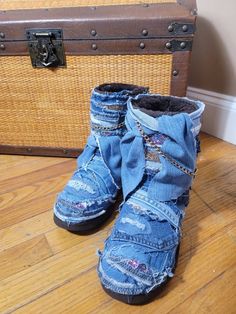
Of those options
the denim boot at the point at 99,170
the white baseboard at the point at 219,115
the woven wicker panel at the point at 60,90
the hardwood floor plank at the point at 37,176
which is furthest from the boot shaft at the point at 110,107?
the white baseboard at the point at 219,115

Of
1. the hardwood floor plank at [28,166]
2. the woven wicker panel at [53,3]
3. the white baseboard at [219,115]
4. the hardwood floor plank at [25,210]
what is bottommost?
the hardwood floor plank at [28,166]

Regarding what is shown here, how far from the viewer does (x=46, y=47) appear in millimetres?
684

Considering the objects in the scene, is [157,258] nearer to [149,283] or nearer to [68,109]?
[149,283]

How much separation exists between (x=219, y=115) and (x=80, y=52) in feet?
1.54

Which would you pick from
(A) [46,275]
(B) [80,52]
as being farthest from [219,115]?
(A) [46,275]

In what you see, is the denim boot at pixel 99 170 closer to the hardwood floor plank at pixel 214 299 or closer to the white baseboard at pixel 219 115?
the hardwood floor plank at pixel 214 299

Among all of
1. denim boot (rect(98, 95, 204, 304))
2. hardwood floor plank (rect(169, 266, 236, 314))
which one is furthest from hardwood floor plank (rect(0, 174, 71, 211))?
hardwood floor plank (rect(169, 266, 236, 314))

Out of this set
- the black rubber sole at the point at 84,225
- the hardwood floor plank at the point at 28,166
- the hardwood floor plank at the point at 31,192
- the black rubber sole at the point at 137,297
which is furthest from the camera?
the hardwood floor plank at the point at 28,166

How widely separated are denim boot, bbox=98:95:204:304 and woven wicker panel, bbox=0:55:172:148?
20cm

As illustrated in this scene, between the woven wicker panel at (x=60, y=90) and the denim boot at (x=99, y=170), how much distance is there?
0.11m

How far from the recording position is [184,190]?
0.50 meters

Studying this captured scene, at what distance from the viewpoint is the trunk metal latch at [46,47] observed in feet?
2.20

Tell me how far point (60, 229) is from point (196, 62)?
0.68 meters

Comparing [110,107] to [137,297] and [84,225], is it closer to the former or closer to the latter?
[84,225]
